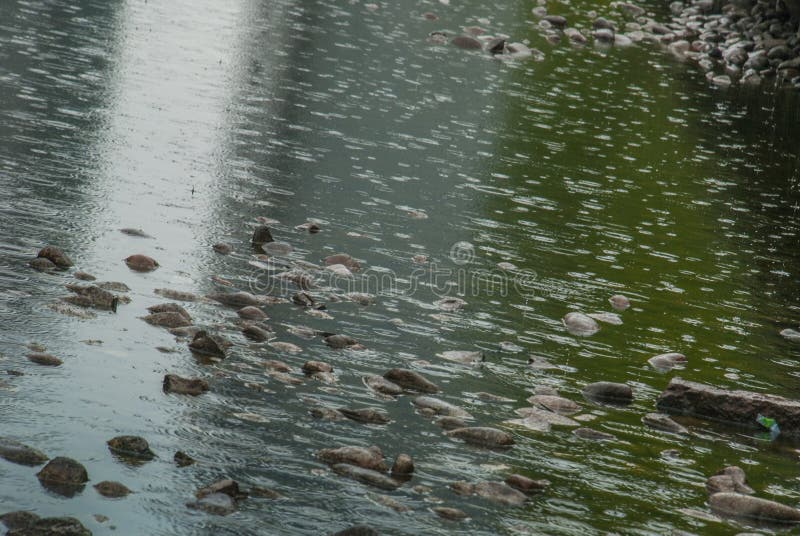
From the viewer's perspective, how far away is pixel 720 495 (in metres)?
8.33

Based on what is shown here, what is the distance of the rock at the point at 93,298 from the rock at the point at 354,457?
3.06m

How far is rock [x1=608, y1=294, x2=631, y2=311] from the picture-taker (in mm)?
12883

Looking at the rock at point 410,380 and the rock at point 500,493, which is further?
the rock at point 410,380

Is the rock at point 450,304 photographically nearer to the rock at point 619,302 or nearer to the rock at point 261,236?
the rock at point 619,302

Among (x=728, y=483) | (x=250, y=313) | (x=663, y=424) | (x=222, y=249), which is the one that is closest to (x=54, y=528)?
(x=250, y=313)

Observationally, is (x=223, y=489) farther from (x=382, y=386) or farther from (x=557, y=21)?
(x=557, y=21)

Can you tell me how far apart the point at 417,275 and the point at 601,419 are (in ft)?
12.0

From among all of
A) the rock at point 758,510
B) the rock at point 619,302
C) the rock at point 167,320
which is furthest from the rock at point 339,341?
the rock at point 619,302

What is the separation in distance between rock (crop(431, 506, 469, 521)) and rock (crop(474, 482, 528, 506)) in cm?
36

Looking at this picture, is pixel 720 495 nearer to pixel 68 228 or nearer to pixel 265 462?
pixel 265 462

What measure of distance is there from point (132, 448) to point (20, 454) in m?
0.73

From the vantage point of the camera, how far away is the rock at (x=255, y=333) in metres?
9.88

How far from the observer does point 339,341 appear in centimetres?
1007

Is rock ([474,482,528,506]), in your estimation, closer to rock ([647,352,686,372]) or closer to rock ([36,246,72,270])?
rock ([647,352,686,372])
